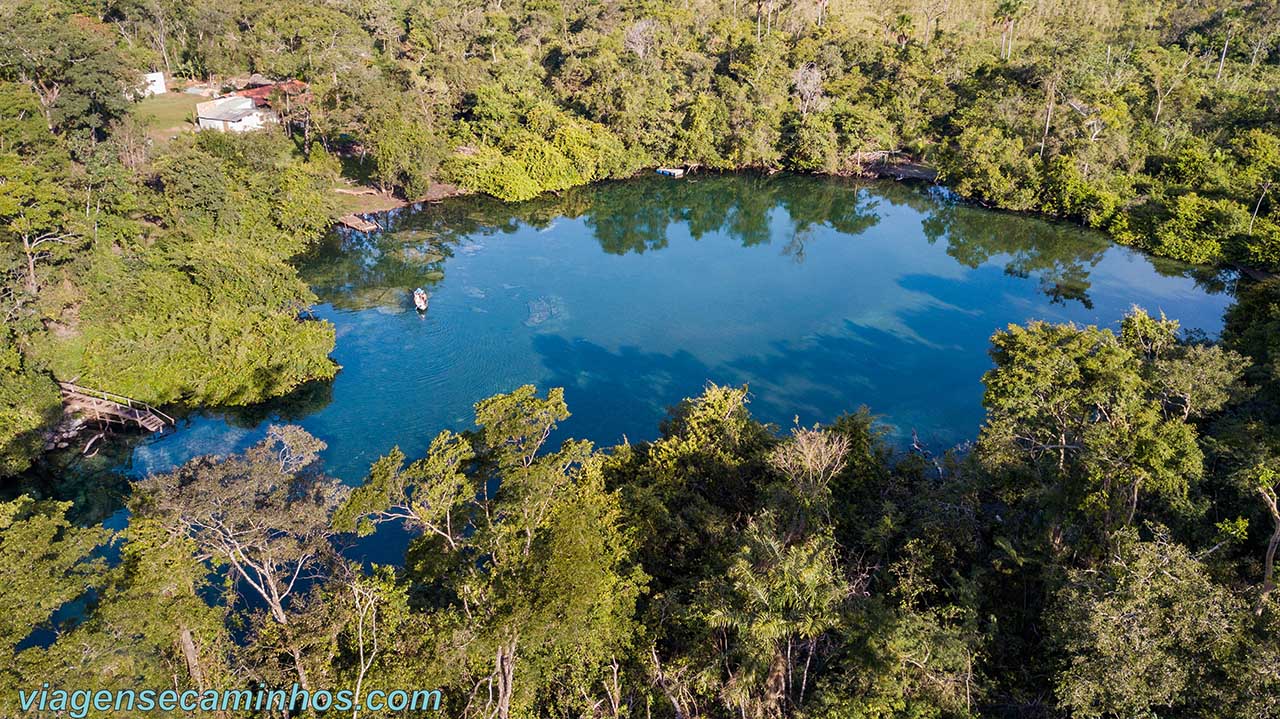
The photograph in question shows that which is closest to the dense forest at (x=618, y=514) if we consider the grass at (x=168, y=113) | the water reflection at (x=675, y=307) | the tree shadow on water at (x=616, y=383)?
the tree shadow on water at (x=616, y=383)

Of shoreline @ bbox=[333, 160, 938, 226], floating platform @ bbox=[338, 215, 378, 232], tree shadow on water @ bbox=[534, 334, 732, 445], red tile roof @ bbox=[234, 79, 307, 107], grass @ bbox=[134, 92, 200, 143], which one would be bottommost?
tree shadow on water @ bbox=[534, 334, 732, 445]

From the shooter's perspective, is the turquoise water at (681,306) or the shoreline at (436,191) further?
the shoreline at (436,191)

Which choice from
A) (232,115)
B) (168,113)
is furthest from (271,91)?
(168,113)

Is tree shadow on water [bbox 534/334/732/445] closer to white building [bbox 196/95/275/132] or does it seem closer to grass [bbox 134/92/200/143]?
white building [bbox 196/95/275/132]

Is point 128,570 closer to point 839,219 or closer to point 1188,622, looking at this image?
point 1188,622

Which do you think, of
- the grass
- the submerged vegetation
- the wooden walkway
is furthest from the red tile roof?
the submerged vegetation

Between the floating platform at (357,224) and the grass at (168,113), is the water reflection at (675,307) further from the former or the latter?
the grass at (168,113)
